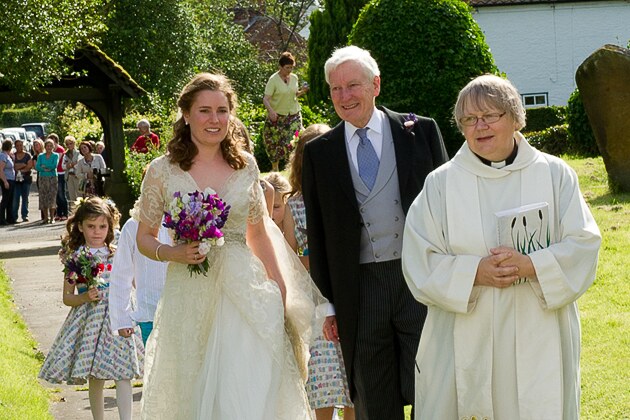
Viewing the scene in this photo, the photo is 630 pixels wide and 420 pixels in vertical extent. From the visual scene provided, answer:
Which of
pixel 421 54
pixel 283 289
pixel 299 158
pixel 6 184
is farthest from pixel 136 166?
pixel 283 289

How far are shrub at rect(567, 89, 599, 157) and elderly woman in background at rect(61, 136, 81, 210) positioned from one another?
42.4 feet

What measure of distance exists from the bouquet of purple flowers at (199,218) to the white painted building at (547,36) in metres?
42.4

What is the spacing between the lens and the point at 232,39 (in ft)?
184

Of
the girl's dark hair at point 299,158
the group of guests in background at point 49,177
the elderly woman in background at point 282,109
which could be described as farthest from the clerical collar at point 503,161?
the group of guests in background at point 49,177

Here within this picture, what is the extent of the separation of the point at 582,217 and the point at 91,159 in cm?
2471

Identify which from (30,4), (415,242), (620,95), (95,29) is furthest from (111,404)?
(95,29)

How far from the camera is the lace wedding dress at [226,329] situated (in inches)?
243

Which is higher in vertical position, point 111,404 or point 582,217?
point 582,217

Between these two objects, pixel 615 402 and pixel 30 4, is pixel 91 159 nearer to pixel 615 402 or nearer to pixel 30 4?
pixel 30 4

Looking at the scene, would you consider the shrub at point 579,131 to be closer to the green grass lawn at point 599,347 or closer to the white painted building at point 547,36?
the green grass lawn at point 599,347

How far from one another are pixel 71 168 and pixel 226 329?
81.3 ft

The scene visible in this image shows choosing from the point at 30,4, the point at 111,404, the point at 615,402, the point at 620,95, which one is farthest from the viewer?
the point at 30,4

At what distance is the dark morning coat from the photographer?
6.17m

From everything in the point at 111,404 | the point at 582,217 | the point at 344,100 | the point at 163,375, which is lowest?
the point at 111,404
